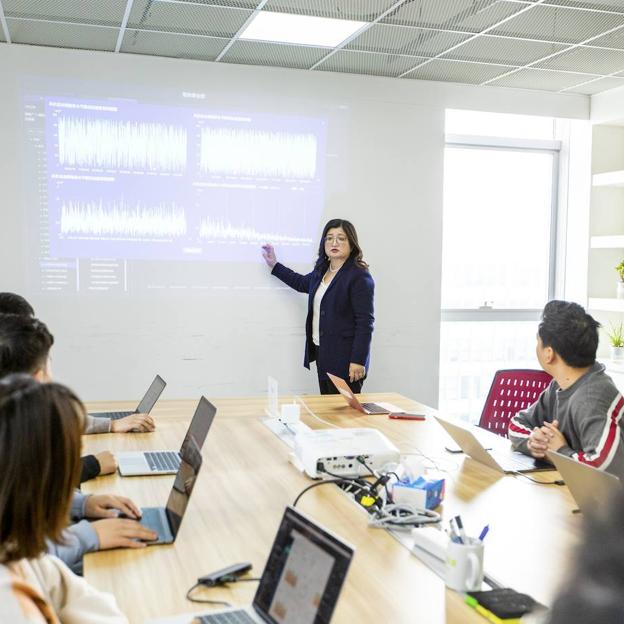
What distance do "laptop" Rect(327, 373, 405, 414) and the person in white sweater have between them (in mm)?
2360

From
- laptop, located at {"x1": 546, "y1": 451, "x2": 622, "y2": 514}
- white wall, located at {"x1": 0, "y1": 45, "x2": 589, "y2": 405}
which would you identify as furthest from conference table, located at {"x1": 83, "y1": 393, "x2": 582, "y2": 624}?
white wall, located at {"x1": 0, "y1": 45, "x2": 589, "y2": 405}

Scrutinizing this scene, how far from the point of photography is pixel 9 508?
1095mm

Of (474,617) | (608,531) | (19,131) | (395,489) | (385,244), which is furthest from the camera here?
(385,244)

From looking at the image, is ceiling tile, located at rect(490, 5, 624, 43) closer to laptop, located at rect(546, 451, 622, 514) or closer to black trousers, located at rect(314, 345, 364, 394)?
black trousers, located at rect(314, 345, 364, 394)

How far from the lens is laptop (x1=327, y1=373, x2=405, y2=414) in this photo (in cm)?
350

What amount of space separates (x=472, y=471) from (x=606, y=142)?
171 inches

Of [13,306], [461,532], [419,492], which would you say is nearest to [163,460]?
[13,306]

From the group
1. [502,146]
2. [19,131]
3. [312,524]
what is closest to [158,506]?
[312,524]

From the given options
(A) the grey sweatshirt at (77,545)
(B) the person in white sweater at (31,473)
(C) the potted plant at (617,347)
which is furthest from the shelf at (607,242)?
(B) the person in white sweater at (31,473)

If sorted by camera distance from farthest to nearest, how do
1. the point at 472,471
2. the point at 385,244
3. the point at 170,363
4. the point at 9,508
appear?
1. the point at 385,244
2. the point at 170,363
3. the point at 472,471
4. the point at 9,508

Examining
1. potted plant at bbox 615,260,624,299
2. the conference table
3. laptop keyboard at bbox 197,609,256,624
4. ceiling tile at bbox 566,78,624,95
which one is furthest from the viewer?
potted plant at bbox 615,260,624,299

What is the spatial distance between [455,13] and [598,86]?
6.96 feet

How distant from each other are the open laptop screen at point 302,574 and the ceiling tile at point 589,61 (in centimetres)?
433

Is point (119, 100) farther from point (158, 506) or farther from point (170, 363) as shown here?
point (158, 506)
